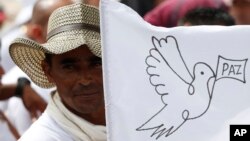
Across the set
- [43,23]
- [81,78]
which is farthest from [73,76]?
[43,23]

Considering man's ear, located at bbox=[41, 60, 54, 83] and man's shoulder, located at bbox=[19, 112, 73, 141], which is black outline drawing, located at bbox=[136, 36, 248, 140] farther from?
man's ear, located at bbox=[41, 60, 54, 83]

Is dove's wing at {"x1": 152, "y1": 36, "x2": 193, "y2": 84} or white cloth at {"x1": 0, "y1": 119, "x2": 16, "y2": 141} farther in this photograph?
white cloth at {"x1": 0, "y1": 119, "x2": 16, "y2": 141}

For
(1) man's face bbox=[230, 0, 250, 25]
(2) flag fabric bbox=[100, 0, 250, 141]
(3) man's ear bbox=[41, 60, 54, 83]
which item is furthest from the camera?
(1) man's face bbox=[230, 0, 250, 25]

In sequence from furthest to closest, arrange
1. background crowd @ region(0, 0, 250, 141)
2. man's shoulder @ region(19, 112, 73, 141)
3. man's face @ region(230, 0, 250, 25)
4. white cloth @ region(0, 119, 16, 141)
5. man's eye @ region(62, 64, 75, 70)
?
1. white cloth @ region(0, 119, 16, 141)
2. man's face @ region(230, 0, 250, 25)
3. background crowd @ region(0, 0, 250, 141)
4. man's eye @ region(62, 64, 75, 70)
5. man's shoulder @ region(19, 112, 73, 141)

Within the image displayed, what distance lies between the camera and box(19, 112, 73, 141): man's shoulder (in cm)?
427

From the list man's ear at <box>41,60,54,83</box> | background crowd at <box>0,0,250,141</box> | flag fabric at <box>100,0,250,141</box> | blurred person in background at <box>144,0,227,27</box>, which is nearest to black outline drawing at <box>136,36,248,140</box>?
flag fabric at <box>100,0,250,141</box>

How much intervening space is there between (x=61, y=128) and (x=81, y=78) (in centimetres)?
22

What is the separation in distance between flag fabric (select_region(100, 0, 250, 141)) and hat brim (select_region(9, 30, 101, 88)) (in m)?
0.35

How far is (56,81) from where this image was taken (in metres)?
4.45

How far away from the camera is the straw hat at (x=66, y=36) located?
14.2 ft

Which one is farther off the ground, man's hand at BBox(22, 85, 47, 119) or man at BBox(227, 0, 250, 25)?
man at BBox(227, 0, 250, 25)

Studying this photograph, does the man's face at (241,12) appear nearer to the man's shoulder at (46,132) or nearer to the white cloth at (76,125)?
the white cloth at (76,125)

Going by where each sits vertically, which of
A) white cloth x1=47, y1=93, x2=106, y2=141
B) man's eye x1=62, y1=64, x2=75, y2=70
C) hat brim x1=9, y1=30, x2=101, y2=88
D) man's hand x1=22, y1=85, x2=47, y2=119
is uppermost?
hat brim x1=9, y1=30, x2=101, y2=88

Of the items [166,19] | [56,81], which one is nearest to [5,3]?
[166,19]
